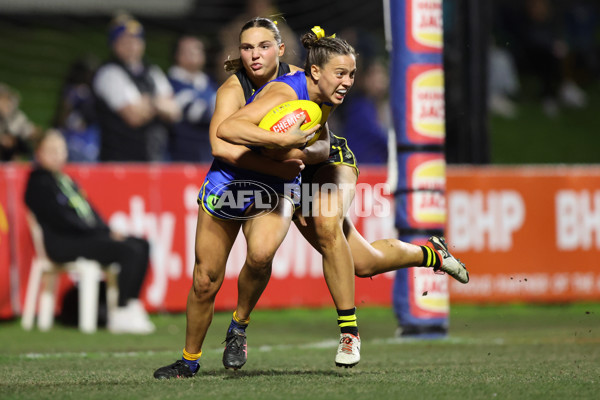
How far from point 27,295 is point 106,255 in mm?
959

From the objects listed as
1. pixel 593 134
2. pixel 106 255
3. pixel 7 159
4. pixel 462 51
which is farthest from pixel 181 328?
pixel 593 134

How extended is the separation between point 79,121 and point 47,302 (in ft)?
10.6

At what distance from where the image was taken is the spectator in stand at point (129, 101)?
12016 mm

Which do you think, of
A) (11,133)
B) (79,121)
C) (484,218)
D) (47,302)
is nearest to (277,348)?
(47,302)

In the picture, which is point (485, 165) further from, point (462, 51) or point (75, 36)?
point (75, 36)

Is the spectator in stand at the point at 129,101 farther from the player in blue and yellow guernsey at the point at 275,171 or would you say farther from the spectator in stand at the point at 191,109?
the player in blue and yellow guernsey at the point at 275,171

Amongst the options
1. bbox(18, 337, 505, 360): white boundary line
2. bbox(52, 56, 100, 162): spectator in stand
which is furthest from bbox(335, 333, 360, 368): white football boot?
bbox(52, 56, 100, 162): spectator in stand

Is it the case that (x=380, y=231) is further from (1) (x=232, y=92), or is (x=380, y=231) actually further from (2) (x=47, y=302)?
(1) (x=232, y=92)

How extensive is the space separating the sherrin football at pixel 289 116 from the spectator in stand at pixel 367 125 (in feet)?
23.7

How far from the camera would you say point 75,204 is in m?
10.9

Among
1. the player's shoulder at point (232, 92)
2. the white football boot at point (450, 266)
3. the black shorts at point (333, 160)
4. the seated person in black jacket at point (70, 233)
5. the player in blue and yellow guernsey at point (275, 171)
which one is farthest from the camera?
the seated person in black jacket at point (70, 233)

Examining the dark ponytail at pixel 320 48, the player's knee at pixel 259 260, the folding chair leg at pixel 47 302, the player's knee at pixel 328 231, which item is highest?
the dark ponytail at pixel 320 48

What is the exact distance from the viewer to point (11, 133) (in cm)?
1353

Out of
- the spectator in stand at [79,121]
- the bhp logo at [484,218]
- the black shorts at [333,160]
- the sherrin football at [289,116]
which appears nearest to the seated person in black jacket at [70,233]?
Result: the spectator in stand at [79,121]
